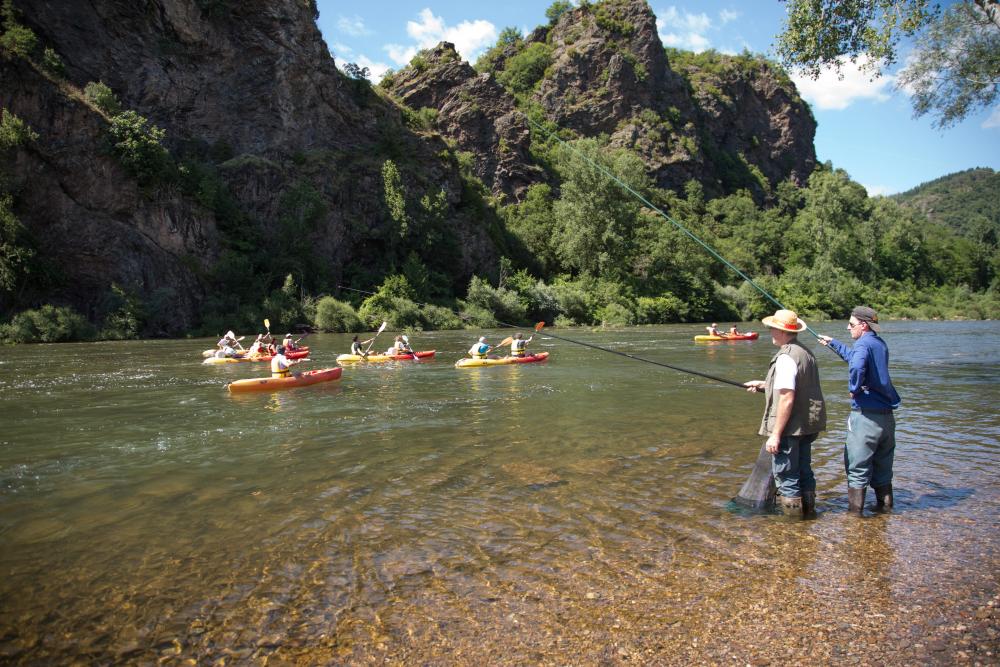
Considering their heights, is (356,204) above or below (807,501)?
above

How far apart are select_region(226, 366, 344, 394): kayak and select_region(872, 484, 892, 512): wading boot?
42.6 feet

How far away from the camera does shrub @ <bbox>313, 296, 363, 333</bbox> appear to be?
39.6 m

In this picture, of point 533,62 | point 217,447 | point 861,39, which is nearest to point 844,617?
point 217,447

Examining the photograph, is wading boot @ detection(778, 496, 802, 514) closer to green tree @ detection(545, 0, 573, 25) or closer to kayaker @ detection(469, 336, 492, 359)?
kayaker @ detection(469, 336, 492, 359)

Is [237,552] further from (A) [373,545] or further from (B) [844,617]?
(B) [844,617]

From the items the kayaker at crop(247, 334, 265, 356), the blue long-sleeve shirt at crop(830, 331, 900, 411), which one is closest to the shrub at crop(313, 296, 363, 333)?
the kayaker at crop(247, 334, 265, 356)

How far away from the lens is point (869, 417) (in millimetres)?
5344

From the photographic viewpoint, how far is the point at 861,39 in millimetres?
15445

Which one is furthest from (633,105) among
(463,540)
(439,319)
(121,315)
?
(463,540)

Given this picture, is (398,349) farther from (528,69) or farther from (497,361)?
(528,69)

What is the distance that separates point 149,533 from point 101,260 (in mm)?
34535

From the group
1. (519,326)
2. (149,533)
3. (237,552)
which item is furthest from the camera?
(519,326)

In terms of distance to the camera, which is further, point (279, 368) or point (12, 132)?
point (12, 132)

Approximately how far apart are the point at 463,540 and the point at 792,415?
289 centimetres
